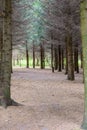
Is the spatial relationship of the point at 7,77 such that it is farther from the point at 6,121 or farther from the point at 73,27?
the point at 73,27

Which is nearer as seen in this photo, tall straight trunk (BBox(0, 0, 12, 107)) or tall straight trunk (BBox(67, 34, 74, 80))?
tall straight trunk (BBox(0, 0, 12, 107))

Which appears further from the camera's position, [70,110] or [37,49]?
[37,49]

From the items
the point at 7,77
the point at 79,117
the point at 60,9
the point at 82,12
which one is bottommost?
the point at 79,117

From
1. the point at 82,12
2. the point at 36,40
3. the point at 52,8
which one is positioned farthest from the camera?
the point at 36,40

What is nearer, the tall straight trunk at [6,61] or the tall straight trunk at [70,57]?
the tall straight trunk at [6,61]

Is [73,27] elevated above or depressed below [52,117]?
above

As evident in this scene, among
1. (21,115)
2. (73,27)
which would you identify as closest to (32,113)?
(21,115)

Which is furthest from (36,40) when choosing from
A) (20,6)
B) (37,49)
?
(20,6)

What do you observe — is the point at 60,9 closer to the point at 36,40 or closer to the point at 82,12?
the point at 82,12

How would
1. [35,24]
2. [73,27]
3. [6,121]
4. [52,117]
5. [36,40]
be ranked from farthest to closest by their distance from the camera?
1. [36,40]
2. [35,24]
3. [73,27]
4. [52,117]
5. [6,121]

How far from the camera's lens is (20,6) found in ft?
63.7

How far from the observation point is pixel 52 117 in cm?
780

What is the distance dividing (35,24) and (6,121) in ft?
89.1

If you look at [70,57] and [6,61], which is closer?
[6,61]
